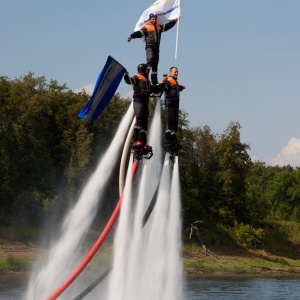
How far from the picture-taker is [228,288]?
38781mm

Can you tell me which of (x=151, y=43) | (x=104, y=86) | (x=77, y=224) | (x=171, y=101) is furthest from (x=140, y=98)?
(x=77, y=224)

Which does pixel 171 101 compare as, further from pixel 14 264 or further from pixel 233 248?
pixel 233 248

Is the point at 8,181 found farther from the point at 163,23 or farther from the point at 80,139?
the point at 163,23

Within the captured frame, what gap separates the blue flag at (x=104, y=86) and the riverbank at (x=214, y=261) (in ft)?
82.0

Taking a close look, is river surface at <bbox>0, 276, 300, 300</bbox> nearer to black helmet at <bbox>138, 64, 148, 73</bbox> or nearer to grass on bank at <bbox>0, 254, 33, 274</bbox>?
grass on bank at <bbox>0, 254, 33, 274</bbox>

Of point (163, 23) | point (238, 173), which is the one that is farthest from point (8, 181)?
point (163, 23)

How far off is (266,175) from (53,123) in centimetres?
7342

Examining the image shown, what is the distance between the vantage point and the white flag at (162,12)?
1697cm

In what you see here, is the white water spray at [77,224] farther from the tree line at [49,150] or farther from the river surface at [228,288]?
the tree line at [49,150]

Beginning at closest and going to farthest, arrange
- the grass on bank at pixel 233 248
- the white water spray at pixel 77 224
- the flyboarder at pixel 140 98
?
the flyboarder at pixel 140 98 < the white water spray at pixel 77 224 < the grass on bank at pixel 233 248

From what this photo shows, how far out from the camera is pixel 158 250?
52.4ft

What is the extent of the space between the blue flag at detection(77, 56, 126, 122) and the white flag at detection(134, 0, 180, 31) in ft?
4.84

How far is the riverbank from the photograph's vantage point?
40.8m

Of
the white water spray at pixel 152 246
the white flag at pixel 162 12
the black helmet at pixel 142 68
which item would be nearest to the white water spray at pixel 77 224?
the white water spray at pixel 152 246
